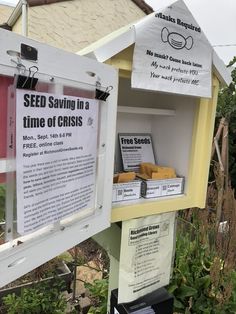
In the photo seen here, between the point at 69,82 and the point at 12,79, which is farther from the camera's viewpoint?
the point at 69,82

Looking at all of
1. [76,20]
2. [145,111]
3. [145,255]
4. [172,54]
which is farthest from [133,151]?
[76,20]

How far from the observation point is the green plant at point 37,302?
201cm

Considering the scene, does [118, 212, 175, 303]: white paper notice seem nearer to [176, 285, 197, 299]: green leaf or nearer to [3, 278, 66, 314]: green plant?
[176, 285, 197, 299]: green leaf

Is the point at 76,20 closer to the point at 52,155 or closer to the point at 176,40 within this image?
the point at 176,40

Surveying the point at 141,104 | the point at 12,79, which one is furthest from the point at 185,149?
the point at 12,79

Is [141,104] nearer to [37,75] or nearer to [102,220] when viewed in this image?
[102,220]

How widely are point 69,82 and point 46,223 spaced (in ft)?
1.31

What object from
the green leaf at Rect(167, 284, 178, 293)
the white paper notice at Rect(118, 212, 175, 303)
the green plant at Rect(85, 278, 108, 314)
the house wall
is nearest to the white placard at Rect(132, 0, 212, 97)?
the white paper notice at Rect(118, 212, 175, 303)

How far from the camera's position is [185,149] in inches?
65.1

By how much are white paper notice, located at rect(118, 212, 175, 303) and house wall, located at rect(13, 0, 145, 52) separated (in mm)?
4058

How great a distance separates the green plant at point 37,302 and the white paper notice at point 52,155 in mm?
1341

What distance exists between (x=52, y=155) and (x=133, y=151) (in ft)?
3.16

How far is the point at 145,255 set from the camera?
4.94ft

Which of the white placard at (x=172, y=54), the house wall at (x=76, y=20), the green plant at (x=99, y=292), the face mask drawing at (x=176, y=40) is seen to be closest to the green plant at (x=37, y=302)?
the green plant at (x=99, y=292)
